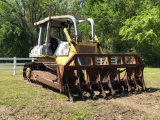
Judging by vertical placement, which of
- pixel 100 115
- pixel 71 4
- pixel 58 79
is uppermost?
pixel 71 4

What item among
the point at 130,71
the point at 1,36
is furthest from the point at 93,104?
the point at 1,36

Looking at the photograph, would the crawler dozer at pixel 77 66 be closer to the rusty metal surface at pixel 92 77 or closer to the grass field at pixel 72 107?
the rusty metal surface at pixel 92 77

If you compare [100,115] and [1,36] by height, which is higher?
[1,36]

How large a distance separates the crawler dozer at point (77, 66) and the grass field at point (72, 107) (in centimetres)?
50

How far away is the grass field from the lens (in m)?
6.14

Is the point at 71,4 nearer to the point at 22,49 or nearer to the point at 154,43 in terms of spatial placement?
the point at 22,49

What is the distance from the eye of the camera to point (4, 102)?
7344 mm

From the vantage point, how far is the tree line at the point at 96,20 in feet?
110

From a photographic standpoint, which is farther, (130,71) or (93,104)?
(130,71)

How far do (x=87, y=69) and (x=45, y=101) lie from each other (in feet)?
5.50

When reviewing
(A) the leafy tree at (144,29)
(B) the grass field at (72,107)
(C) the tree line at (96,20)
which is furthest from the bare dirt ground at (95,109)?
(C) the tree line at (96,20)

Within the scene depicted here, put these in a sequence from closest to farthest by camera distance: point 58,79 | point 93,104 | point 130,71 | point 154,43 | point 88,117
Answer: point 88,117 < point 93,104 < point 58,79 < point 130,71 < point 154,43

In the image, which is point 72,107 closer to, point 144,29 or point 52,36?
point 52,36

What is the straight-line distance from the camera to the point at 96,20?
3481cm
